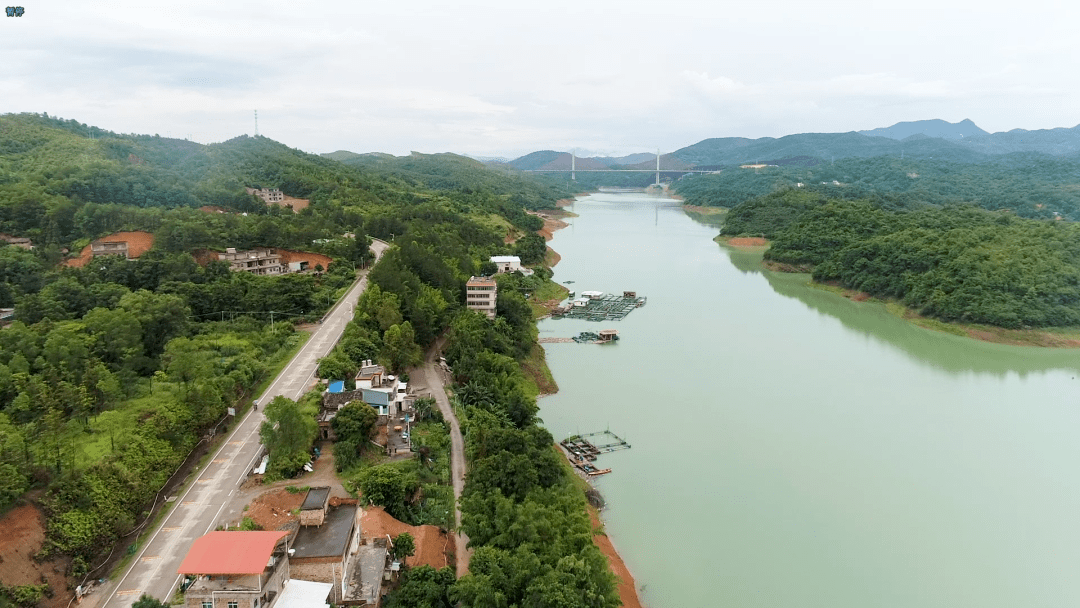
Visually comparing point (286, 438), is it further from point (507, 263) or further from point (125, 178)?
point (125, 178)

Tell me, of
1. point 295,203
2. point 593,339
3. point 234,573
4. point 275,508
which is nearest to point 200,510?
point 275,508

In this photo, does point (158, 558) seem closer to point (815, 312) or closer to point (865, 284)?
point (815, 312)

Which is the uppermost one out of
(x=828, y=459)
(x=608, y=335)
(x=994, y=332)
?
(x=608, y=335)

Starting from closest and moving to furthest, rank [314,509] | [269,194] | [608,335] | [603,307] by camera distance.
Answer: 1. [314,509]
2. [608,335]
3. [603,307]
4. [269,194]

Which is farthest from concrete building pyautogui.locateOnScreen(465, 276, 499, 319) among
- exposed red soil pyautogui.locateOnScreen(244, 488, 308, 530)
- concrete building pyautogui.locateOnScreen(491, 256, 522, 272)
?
exposed red soil pyautogui.locateOnScreen(244, 488, 308, 530)

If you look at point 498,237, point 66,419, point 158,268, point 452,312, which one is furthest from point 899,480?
point 498,237

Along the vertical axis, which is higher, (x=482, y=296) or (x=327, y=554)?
(x=482, y=296)

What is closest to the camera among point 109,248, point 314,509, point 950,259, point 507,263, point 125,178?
point 314,509
